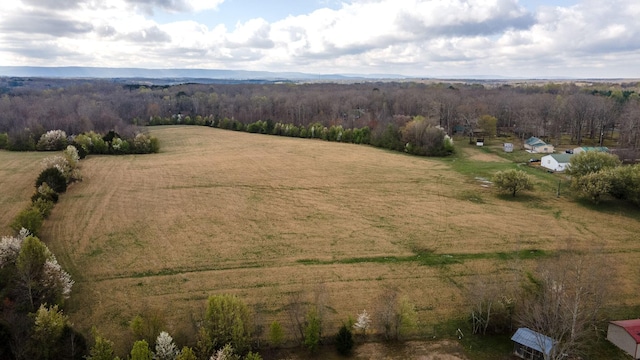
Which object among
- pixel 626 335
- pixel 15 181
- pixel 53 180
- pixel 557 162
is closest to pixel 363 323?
pixel 626 335

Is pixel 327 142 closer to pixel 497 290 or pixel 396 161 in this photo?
pixel 396 161

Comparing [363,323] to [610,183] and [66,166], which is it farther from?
[66,166]

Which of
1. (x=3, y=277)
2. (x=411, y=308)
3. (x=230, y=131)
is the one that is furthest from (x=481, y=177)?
(x=230, y=131)

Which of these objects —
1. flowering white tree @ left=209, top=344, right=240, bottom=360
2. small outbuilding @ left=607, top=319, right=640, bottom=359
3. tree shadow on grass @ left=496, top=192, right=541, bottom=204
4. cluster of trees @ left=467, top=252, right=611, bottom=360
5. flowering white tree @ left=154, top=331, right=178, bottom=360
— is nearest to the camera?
flowering white tree @ left=209, top=344, right=240, bottom=360

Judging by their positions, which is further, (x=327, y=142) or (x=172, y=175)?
(x=327, y=142)

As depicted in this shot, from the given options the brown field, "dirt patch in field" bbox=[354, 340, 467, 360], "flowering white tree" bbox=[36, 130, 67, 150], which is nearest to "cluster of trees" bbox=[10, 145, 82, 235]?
the brown field

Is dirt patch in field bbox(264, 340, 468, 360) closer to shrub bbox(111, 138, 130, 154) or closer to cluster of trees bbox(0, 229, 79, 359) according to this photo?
cluster of trees bbox(0, 229, 79, 359)

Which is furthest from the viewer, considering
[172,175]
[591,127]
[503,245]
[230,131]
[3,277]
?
[230,131]

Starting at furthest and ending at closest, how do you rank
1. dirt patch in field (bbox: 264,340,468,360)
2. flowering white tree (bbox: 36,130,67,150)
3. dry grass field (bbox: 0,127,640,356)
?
flowering white tree (bbox: 36,130,67,150)
dry grass field (bbox: 0,127,640,356)
dirt patch in field (bbox: 264,340,468,360)
